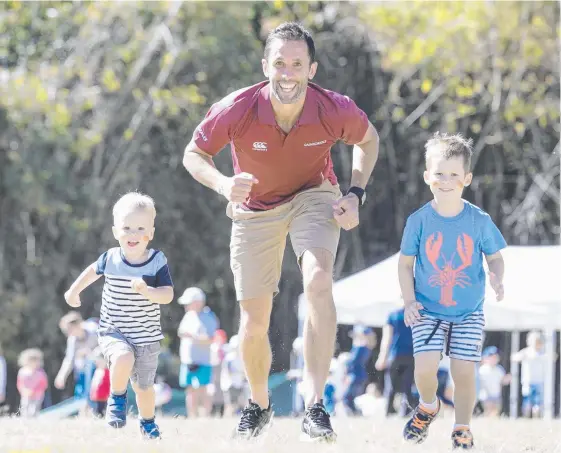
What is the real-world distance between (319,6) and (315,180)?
15.7 metres

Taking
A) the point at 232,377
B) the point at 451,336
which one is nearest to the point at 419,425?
the point at 451,336

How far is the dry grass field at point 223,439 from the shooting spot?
5.15 metres

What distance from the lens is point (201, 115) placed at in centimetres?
2092

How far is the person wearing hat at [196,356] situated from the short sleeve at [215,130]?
282 inches

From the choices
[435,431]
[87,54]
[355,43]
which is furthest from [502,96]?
[435,431]

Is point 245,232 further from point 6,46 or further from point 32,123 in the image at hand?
point 6,46

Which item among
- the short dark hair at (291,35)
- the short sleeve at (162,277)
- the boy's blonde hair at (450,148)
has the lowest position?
the short sleeve at (162,277)

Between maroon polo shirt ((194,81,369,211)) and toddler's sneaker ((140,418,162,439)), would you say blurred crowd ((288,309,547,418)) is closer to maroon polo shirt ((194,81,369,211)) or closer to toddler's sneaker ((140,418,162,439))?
toddler's sneaker ((140,418,162,439))

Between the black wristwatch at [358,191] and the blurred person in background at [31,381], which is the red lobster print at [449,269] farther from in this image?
Result: the blurred person in background at [31,381]

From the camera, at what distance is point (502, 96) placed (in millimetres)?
20531

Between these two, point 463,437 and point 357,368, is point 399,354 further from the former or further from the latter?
point 463,437

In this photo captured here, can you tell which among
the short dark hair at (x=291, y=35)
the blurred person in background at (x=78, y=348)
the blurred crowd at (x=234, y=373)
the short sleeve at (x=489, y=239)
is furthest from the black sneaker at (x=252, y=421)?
the blurred person in background at (x=78, y=348)

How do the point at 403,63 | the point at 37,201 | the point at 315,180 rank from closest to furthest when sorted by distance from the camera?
1. the point at 315,180
2. the point at 37,201
3. the point at 403,63

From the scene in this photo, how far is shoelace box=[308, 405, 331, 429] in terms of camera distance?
546 centimetres
